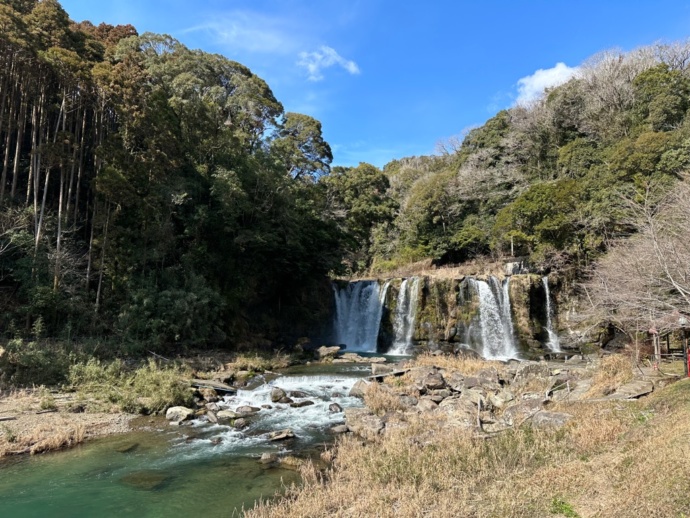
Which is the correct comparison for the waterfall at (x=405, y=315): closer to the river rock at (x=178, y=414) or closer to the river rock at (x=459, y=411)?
the river rock at (x=459, y=411)

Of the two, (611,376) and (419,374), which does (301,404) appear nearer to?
(419,374)

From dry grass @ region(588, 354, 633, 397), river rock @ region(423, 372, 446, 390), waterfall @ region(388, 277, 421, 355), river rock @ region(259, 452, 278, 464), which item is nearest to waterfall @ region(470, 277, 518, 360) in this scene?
waterfall @ region(388, 277, 421, 355)

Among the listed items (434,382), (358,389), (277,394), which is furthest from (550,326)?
(277,394)

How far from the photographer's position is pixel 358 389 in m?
14.9

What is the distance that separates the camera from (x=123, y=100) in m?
19.3

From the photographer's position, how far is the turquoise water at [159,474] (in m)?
7.14

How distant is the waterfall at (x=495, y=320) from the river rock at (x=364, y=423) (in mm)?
14080

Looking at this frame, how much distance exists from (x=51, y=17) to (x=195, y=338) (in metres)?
16.4

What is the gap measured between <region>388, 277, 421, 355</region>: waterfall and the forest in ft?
15.3

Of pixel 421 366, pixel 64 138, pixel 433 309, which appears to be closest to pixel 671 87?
pixel 433 309

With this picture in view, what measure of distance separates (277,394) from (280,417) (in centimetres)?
185

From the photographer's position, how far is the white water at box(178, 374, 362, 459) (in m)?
10.1

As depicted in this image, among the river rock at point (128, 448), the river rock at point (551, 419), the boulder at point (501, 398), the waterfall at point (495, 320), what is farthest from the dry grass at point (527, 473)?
the waterfall at point (495, 320)

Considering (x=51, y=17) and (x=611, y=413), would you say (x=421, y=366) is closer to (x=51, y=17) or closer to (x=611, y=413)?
(x=611, y=413)
